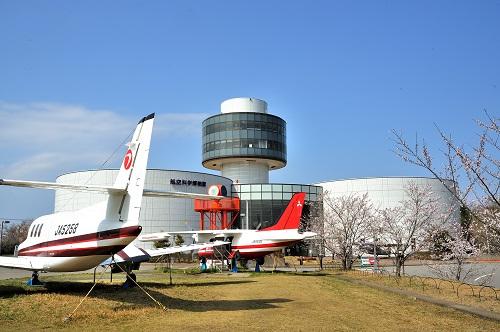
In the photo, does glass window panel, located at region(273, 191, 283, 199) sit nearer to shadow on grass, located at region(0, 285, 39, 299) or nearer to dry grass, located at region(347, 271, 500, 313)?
dry grass, located at region(347, 271, 500, 313)

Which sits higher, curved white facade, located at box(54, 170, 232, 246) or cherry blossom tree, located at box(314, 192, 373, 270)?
curved white facade, located at box(54, 170, 232, 246)

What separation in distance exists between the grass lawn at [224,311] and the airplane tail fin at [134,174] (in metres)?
3.54

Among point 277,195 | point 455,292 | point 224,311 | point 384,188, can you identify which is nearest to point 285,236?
point 455,292

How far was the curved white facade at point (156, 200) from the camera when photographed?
68438mm

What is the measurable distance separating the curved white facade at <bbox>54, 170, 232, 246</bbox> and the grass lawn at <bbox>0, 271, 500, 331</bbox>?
47845 millimetres

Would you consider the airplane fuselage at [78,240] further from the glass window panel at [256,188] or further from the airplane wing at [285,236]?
the glass window panel at [256,188]

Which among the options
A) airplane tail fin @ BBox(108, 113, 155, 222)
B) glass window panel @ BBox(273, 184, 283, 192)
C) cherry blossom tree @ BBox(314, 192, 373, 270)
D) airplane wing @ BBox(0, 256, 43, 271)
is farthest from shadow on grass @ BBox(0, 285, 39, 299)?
glass window panel @ BBox(273, 184, 283, 192)

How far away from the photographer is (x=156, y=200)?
231 ft

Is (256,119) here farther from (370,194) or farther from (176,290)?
(176,290)

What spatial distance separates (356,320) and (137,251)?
1399cm

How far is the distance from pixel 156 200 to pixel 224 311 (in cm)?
5653

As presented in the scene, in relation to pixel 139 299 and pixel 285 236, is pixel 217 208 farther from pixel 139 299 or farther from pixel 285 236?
pixel 139 299

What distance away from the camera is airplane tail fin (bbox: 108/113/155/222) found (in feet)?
53.2

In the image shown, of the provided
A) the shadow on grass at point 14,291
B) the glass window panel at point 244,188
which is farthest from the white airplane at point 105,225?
the glass window panel at point 244,188
